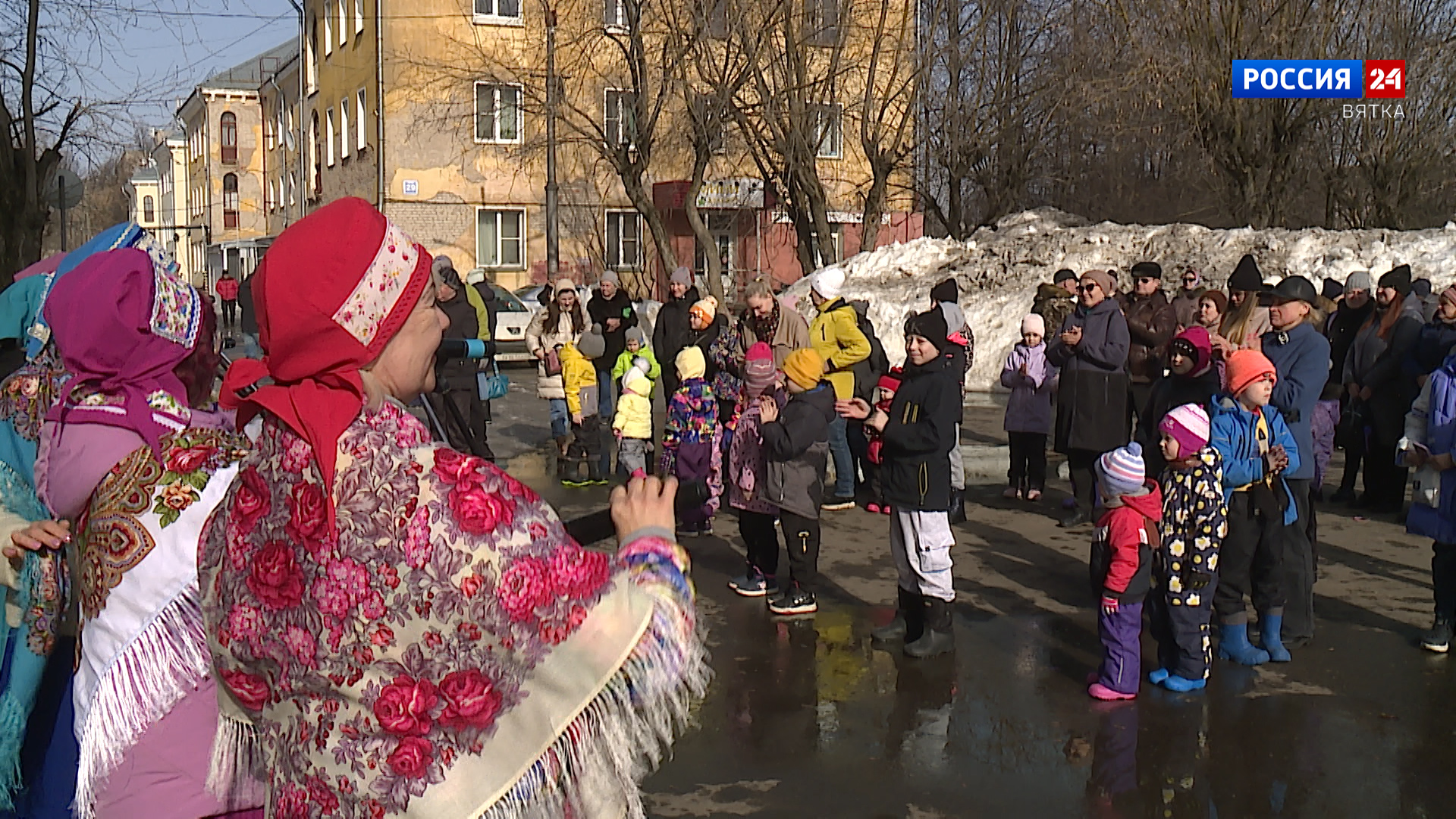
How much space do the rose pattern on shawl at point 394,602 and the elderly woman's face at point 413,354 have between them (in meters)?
0.06

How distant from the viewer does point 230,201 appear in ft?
192

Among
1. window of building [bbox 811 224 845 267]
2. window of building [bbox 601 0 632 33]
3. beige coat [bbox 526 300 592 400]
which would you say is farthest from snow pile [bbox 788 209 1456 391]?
beige coat [bbox 526 300 592 400]

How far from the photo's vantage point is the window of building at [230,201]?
56.6 metres

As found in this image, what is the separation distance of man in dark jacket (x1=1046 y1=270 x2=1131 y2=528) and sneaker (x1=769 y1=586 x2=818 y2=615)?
274 cm

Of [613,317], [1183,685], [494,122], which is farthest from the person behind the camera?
[494,122]

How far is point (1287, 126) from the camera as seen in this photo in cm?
2117

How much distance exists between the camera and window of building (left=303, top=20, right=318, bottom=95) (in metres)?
38.3

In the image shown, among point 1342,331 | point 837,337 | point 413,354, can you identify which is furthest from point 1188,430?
point 1342,331

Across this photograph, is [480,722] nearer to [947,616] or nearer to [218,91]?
[947,616]

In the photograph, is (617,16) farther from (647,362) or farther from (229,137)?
(229,137)

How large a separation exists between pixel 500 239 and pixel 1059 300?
22895mm

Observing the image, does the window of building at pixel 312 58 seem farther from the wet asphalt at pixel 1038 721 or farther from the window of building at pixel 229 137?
the wet asphalt at pixel 1038 721

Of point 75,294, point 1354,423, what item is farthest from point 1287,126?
point 75,294

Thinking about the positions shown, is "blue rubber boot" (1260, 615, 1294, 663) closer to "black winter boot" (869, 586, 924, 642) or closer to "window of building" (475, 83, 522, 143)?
"black winter boot" (869, 586, 924, 642)
